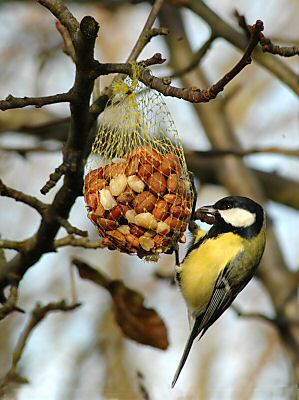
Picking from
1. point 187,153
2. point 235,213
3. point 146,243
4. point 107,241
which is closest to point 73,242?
point 107,241

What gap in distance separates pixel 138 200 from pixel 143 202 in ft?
0.06

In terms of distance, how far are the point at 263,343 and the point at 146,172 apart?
4263 millimetres

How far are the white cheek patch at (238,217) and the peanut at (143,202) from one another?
40.5 inches

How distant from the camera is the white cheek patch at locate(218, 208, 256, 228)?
10.6ft

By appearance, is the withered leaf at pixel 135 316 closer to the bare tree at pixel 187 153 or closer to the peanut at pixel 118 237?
the bare tree at pixel 187 153

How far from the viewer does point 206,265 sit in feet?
11.3

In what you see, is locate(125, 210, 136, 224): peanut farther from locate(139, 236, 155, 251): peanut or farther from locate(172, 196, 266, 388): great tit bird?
locate(172, 196, 266, 388): great tit bird

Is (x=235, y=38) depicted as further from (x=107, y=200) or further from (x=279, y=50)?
(x=107, y=200)

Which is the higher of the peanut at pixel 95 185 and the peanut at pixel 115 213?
the peanut at pixel 95 185

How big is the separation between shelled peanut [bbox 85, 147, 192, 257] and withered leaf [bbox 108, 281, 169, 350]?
0.64 m

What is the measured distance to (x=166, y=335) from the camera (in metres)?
2.92

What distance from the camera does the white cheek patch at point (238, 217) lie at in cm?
324

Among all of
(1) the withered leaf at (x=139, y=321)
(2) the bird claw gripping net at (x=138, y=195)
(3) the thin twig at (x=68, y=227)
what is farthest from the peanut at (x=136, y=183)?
(1) the withered leaf at (x=139, y=321)

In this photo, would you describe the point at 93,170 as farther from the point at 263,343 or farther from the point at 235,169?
the point at 263,343
